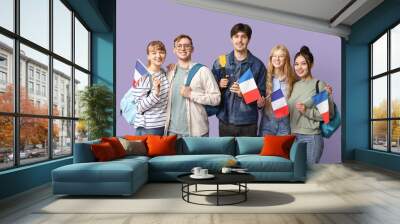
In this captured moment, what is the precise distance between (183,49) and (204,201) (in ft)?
14.4

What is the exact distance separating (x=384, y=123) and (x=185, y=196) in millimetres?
5637

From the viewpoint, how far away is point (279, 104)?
838cm

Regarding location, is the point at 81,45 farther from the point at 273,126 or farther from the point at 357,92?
the point at 357,92

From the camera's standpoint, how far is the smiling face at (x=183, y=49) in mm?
8328

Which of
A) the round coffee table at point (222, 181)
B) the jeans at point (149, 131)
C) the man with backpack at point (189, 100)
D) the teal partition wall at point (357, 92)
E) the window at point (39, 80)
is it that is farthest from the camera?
the teal partition wall at point (357, 92)

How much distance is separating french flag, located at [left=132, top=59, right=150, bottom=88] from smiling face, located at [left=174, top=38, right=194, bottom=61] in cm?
75

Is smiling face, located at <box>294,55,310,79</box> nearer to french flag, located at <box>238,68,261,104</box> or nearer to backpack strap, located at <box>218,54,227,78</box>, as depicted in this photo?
french flag, located at <box>238,68,261,104</box>

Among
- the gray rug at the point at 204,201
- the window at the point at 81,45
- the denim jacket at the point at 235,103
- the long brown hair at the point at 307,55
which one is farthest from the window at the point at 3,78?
the long brown hair at the point at 307,55

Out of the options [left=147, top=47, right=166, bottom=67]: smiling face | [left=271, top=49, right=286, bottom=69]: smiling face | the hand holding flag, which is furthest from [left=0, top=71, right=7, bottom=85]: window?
the hand holding flag

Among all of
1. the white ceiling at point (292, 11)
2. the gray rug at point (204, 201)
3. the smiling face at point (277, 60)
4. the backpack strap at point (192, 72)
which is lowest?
the gray rug at point (204, 201)

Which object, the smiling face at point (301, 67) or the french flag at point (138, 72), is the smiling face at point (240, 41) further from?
the french flag at point (138, 72)

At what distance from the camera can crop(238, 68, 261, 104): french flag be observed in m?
8.19

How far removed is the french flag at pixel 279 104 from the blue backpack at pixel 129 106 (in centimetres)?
292

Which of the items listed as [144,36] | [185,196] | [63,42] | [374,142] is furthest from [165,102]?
[374,142]
